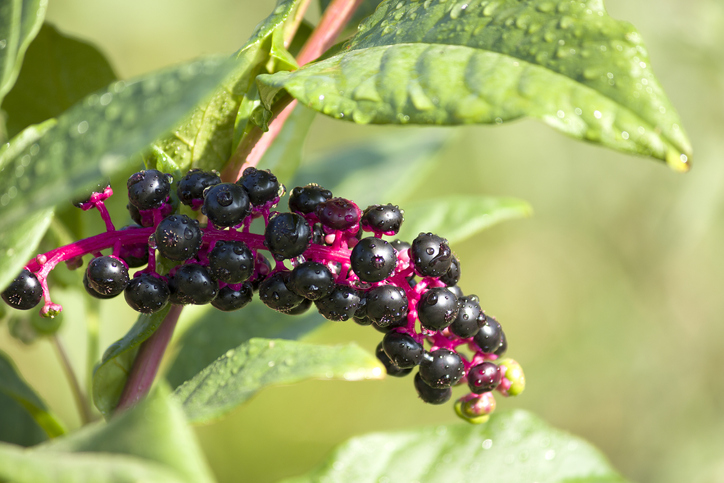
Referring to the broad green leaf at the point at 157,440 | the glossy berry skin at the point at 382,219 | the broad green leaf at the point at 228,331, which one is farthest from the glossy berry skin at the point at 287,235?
the broad green leaf at the point at 228,331

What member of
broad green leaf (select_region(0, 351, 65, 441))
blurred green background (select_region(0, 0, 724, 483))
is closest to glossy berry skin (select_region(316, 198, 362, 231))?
broad green leaf (select_region(0, 351, 65, 441))

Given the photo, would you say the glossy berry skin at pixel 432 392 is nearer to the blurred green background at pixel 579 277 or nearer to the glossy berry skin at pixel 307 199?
the glossy berry skin at pixel 307 199

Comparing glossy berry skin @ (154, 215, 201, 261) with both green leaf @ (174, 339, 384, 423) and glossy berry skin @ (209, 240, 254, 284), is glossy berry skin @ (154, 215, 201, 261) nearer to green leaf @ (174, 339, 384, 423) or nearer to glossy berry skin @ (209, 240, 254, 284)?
glossy berry skin @ (209, 240, 254, 284)

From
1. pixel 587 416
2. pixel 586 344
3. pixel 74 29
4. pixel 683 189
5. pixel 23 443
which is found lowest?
pixel 587 416

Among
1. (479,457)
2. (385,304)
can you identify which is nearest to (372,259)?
(385,304)

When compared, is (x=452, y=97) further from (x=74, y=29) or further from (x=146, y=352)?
(x=74, y=29)

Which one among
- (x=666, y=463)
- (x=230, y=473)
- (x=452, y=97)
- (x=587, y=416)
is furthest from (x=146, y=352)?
(x=587, y=416)

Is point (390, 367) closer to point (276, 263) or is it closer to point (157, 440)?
point (276, 263)
